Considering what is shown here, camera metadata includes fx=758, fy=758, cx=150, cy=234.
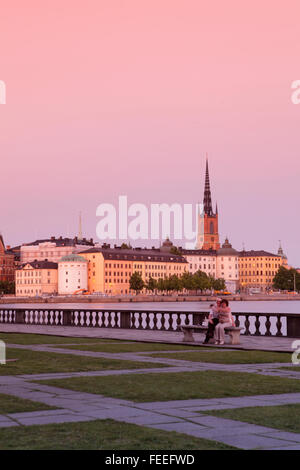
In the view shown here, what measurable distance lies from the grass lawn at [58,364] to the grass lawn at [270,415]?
6.12m

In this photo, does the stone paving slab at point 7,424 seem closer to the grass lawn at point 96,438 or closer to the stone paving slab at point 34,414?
the grass lawn at point 96,438

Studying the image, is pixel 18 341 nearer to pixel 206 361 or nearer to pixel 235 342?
pixel 235 342

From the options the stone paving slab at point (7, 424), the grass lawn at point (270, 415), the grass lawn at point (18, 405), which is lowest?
the grass lawn at point (270, 415)

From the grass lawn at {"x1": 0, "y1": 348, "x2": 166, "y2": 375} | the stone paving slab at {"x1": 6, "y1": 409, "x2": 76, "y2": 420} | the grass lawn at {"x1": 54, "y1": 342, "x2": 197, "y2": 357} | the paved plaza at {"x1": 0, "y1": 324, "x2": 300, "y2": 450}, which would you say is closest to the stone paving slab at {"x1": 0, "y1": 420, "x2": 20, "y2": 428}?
the paved plaza at {"x1": 0, "y1": 324, "x2": 300, "y2": 450}

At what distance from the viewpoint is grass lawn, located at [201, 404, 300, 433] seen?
8.85 meters

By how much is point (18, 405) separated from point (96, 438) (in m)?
2.66

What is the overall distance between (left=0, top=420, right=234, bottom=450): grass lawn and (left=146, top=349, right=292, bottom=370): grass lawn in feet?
30.9

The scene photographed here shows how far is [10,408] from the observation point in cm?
→ 1004

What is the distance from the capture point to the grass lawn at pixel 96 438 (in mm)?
7492

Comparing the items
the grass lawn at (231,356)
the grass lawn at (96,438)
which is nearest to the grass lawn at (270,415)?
the grass lawn at (96,438)

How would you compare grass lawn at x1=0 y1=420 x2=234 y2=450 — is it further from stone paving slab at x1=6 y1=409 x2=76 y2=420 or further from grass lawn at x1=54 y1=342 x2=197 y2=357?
grass lawn at x1=54 y1=342 x2=197 y2=357

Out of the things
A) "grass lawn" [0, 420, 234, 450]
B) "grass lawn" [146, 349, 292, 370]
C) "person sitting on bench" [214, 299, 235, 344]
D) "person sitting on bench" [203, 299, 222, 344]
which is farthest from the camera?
"person sitting on bench" [203, 299, 222, 344]

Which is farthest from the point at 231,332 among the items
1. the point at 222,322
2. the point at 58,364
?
the point at 58,364
